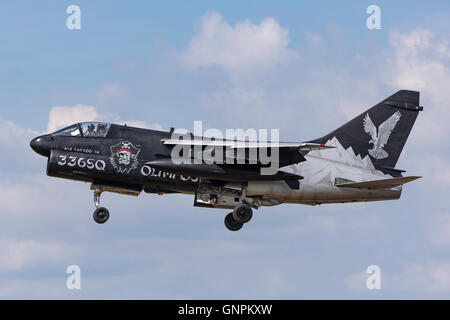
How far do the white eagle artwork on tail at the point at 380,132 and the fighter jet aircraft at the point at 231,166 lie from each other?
0.13 feet

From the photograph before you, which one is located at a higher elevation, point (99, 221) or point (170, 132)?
point (170, 132)

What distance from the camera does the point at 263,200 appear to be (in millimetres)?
35812

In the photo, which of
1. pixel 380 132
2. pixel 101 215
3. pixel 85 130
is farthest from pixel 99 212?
pixel 380 132

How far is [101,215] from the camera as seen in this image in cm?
3469

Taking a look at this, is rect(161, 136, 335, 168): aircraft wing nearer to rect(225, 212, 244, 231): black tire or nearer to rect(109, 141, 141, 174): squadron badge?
rect(109, 141, 141, 174): squadron badge

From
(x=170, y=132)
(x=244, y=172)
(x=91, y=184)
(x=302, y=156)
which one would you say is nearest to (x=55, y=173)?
(x=91, y=184)

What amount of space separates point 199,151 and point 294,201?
4.72m

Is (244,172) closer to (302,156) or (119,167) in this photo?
(302,156)

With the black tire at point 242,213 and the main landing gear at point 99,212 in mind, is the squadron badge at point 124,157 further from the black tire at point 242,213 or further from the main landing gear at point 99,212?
the black tire at point 242,213

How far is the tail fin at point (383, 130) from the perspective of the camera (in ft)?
120

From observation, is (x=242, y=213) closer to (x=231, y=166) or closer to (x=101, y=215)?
(x=231, y=166)

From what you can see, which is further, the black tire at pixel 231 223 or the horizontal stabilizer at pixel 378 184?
the black tire at pixel 231 223

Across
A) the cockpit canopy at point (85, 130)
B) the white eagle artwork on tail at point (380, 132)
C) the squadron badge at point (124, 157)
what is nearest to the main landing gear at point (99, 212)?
the squadron badge at point (124, 157)

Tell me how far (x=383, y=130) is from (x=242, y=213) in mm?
7000
